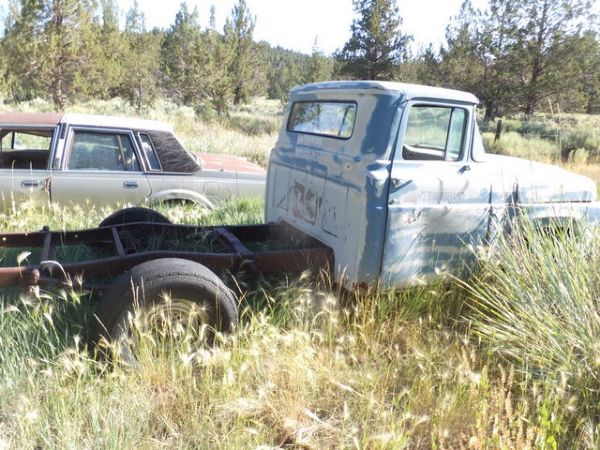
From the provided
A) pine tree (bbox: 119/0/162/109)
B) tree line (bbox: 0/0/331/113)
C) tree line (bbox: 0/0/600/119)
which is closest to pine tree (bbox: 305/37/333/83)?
tree line (bbox: 0/0/331/113)

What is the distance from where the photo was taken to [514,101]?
21.3 m

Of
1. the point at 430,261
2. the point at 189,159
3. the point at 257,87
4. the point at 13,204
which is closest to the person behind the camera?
the point at 430,261

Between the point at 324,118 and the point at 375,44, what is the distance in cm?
2706

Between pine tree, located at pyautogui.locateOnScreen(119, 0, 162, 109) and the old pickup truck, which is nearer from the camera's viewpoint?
the old pickup truck

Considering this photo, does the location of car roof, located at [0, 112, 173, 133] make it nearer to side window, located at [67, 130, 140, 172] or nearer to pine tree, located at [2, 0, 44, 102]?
side window, located at [67, 130, 140, 172]

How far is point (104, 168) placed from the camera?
18.7 feet

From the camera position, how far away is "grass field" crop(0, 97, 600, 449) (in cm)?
238

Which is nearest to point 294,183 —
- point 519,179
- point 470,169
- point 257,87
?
point 470,169

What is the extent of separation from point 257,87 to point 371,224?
38.7 metres

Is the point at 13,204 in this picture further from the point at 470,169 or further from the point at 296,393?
the point at 470,169

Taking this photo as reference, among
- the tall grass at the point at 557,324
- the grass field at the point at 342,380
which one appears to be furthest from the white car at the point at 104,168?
the tall grass at the point at 557,324

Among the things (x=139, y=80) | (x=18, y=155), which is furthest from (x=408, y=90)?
(x=139, y=80)

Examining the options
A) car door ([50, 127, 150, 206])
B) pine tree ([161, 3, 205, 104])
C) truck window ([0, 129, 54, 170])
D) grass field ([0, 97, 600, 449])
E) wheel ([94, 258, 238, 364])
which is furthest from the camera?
pine tree ([161, 3, 205, 104])

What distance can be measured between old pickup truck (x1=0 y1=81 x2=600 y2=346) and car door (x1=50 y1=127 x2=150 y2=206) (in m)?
1.31
